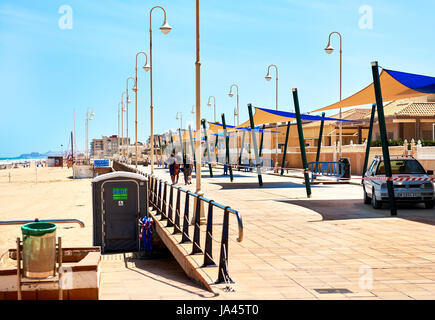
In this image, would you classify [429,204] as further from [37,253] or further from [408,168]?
[37,253]

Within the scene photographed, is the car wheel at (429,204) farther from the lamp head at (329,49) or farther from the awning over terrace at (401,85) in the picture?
the lamp head at (329,49)

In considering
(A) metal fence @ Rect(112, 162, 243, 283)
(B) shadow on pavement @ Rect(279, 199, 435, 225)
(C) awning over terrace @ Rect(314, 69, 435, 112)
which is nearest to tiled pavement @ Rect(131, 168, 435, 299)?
(B) shadow on pavement @ Rect(279, 199, 435, 225)

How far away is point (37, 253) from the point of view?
6957 millimetres

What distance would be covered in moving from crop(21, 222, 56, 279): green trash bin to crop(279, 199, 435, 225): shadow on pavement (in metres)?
7.94

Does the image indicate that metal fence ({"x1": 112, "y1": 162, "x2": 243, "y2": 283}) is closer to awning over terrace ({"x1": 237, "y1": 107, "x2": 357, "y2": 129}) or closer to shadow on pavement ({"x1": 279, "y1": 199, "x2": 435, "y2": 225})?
shadow on pavement ({"x1": 279, "y1": 199, "x2": 435, "y2": 225})

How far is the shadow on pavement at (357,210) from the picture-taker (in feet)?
45.3

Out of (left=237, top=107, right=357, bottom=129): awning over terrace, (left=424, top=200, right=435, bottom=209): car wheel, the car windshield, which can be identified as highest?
Answer: (left=237, top=107, right=357, bottom=129): awning over terrace

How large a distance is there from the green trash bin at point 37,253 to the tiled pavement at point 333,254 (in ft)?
7.99

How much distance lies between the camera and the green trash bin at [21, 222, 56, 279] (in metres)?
6.94

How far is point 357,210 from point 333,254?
717 centimetres

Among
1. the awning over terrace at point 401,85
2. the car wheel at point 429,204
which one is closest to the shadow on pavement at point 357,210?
the car wheel at point 429,204

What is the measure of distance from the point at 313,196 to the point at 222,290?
1402 cm

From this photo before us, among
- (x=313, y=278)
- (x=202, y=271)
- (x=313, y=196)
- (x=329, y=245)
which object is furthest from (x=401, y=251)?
(x=313, y=196)
